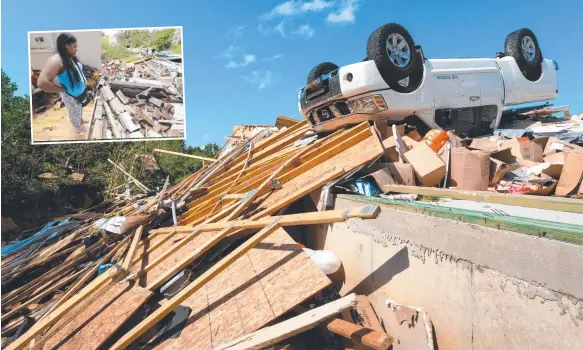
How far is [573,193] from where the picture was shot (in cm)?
351

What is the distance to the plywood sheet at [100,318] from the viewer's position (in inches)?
128

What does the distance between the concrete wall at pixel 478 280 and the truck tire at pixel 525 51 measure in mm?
5732

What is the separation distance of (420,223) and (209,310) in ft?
6.95

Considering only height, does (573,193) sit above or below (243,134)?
below

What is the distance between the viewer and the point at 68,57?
1722 cm

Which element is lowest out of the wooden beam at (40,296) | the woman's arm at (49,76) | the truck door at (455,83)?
the wooden beam at (40,296)

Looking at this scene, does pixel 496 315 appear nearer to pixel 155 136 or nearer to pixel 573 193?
pixel 573 193

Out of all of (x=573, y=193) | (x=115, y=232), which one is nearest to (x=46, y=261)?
(x=115, y=232)

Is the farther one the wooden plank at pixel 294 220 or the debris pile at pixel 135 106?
the debris pile at pixel 135 106

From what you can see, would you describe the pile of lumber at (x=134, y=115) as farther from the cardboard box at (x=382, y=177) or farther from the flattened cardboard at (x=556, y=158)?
the flattened cardboard at (x=556, y=158)

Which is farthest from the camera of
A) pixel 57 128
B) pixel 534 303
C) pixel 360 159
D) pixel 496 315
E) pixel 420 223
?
pixel 57 128

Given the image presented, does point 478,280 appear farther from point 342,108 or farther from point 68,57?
point 68,57

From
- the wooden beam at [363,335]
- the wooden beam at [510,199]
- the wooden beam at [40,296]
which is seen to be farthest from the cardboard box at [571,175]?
the wooden beam at [40,296]

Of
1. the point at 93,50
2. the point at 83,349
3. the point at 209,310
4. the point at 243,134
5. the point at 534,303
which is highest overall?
the point at 93,50
